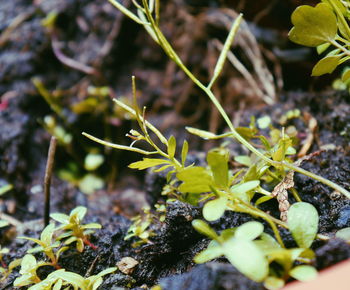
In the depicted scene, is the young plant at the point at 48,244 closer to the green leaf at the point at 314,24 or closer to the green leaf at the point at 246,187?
the green leaf at the point at 246,187

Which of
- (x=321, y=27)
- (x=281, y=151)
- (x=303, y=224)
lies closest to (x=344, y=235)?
(x=303, y=224)

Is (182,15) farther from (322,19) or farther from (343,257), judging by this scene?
(343,257)

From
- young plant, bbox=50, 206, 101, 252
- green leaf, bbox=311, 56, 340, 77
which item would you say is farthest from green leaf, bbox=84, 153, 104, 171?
green leaf, bbox=311, 56, 340, 77

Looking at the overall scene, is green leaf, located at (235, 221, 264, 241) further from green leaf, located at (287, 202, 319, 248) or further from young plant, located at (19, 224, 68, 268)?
young plant, located at (19, 224, 68, 268)

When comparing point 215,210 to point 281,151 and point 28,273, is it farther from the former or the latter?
point 28,273

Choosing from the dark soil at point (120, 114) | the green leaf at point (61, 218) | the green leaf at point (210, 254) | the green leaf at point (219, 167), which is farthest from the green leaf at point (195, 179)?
the green leaf at point (61, 218)
